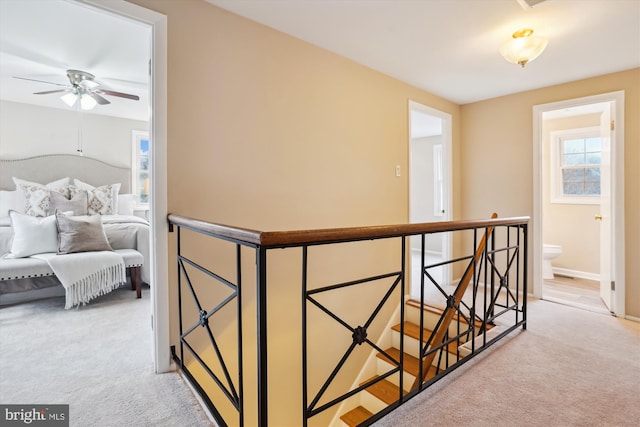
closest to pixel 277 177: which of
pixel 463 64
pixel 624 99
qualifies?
pixel 463 64

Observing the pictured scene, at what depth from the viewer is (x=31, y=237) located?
3.18 m

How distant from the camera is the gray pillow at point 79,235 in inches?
128

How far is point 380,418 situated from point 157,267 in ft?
4.45

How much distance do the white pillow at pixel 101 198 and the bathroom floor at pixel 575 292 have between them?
18.8ft

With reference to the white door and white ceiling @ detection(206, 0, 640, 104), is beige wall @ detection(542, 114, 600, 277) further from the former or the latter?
white ceiling @ detection(206, 0, 640, 104)

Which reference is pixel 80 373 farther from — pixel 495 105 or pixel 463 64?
pixel 495 105

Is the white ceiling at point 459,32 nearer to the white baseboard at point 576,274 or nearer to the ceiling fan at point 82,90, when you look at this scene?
the ceiling fan at point 82,90

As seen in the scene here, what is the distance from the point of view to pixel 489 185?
12.6 feet

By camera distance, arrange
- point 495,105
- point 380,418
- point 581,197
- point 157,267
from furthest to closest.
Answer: point 581,197
point 495,105
point 157,267
point 380,418

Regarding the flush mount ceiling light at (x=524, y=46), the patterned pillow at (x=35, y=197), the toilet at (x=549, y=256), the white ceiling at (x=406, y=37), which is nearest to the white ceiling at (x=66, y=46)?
the white ceiling at (x=406, y=37)

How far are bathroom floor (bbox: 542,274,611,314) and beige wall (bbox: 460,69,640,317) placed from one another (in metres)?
0.37

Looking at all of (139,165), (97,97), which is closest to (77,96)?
(97,97)

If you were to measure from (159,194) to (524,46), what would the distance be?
98.9 inches

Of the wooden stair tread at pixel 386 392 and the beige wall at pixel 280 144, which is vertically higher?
the beige wall at pixel 280 144
